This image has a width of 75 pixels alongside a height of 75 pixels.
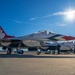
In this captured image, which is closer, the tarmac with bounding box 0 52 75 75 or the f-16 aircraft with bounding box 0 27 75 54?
the tarmac with bounding box 0 52 75 75

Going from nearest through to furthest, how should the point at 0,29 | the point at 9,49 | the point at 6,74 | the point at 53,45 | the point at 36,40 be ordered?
the point at 6,74 < the point at 36,40 < the point at 9,49 < the point at 0,29 < the point at 53,45

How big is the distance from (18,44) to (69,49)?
31498 mm

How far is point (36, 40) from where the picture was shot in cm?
3253

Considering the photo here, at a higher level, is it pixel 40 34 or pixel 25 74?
pixel 40 34

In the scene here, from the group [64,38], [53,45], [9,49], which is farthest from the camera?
[53,45]

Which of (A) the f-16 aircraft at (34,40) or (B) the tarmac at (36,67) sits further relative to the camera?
(A) the f-16 aircraft at (34,40)

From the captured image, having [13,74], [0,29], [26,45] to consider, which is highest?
[0,29]

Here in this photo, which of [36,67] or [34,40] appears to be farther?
[34,40]

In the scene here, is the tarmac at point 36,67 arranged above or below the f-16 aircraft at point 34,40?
below

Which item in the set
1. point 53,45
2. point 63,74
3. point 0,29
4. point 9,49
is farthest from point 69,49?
point 63,74

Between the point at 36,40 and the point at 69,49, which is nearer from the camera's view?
the point at 36,40

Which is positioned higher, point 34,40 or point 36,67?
point 34,40

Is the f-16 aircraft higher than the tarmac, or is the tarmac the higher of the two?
the f-16 aircraft

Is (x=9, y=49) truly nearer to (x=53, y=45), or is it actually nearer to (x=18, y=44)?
(x=18, y=44)
